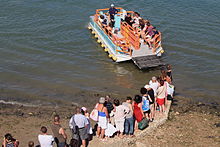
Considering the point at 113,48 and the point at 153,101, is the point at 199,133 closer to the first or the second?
the point at 153,101

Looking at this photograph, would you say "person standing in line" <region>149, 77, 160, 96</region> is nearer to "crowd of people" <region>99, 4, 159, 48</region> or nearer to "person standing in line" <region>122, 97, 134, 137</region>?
"person standing in line" <region>122, 97, 134, 137</region>

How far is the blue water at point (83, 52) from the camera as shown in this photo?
15965mm

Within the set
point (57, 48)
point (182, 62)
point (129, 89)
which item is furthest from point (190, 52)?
point (57, 48)

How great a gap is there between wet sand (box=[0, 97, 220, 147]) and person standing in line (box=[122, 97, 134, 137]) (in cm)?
44

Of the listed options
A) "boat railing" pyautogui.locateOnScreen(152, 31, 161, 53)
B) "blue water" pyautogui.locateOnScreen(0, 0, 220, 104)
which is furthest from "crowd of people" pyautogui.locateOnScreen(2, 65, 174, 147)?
"boat railing" pyautogui.locateOnScreen(152, 31, 161, 53)

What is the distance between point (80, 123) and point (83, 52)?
10.1 m

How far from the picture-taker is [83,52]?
773 inches

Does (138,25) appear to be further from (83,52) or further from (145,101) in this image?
(145,101)

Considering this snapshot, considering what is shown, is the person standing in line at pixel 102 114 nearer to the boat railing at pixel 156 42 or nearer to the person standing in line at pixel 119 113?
the person standing in line at pixel 119 113

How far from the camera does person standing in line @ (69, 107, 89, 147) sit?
998 centimetres

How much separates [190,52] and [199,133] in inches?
353

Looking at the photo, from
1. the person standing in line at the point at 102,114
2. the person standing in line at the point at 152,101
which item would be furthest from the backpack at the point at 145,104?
the person standing in line at the point at 102,114

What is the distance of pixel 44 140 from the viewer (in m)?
9.16

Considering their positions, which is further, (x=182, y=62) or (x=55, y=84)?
(x=182, y=62)
